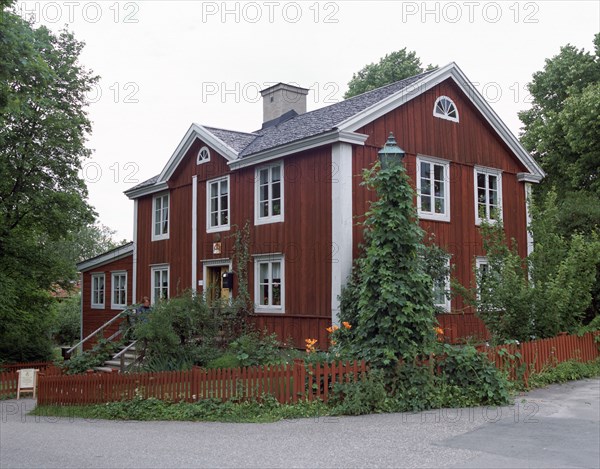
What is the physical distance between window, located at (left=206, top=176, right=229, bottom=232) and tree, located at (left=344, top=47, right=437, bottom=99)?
2239cm

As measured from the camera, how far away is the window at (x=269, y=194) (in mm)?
18344

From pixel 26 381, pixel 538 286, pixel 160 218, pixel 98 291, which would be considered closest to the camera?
pixel 538 286

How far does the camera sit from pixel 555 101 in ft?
110

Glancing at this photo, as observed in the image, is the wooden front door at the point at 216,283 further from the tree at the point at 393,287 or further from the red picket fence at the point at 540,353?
the red picket fence at the point at 540,353

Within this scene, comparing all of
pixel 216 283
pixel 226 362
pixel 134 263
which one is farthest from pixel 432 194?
pixel 134 263

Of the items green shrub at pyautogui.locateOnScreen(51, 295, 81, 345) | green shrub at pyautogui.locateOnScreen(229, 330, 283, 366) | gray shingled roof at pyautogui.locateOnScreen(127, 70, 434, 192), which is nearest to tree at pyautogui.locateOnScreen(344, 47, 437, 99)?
gray shingled roof at pyautogui.locateOnScreen(127, 70, 434, 192)

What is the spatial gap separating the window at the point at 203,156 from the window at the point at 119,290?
286 inches

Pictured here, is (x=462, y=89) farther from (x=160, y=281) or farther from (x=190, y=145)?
(x=160, y=281)

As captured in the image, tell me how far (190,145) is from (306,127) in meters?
5.26

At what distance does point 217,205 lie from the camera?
68.4 feet

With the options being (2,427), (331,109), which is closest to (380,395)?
(2,427)

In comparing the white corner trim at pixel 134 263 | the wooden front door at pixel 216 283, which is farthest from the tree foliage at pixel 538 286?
the white corner trim at pixel 134 263

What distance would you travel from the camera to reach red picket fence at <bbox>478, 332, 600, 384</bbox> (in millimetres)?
12758

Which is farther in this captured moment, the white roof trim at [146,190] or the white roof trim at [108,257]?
the white roof trim at [108,257]
